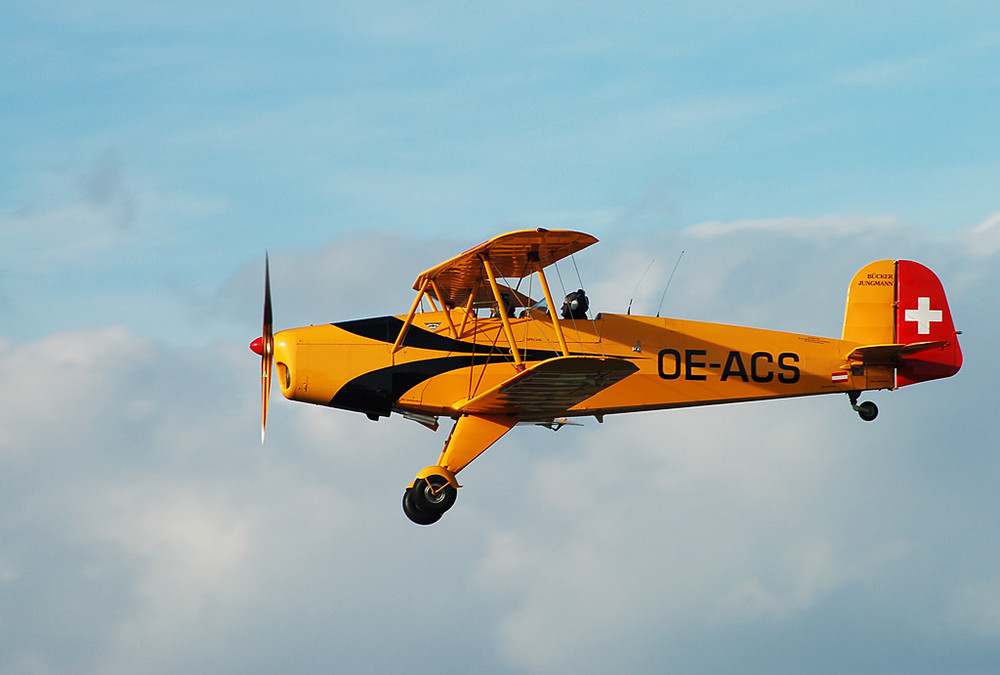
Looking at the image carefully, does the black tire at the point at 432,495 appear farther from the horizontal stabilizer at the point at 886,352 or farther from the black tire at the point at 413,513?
the horizontal stabilizer at the point at 886,352

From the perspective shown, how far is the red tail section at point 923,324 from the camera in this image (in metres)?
19.9

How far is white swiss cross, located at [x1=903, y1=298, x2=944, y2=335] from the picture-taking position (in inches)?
802

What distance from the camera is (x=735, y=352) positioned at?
63.0 feet

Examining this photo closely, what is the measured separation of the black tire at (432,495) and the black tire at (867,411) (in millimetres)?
6524

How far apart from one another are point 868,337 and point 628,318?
13.3ft

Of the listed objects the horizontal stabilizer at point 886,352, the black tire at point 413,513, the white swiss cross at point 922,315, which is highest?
the white swiss cross at point 922,315

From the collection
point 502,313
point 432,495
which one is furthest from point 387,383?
point 502,313

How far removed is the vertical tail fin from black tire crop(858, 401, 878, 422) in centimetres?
94

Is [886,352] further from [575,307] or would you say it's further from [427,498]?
[427,498]

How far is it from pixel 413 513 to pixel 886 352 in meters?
7.34

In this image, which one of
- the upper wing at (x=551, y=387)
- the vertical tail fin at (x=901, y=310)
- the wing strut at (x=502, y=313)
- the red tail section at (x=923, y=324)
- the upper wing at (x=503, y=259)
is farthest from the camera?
the vertical tail fin at (x=901, y=310)

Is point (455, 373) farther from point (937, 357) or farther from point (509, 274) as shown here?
point (937, 357)

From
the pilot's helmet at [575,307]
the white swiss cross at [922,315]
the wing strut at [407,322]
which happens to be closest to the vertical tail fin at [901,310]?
the white swiss cross at [922,315]

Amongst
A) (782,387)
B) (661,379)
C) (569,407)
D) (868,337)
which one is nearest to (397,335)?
(569,407)
